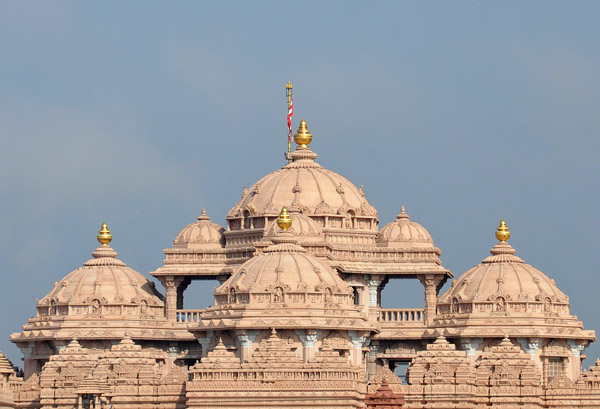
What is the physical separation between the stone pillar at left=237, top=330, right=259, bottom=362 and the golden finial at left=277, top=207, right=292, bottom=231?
290 inches

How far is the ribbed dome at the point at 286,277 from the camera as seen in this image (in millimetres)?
167750

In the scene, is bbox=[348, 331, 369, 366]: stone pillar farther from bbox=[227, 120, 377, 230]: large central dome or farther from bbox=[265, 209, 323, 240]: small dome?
bbox=[227, 120, 377, 230]: large central dome

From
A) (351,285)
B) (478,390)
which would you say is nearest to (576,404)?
(478,390)

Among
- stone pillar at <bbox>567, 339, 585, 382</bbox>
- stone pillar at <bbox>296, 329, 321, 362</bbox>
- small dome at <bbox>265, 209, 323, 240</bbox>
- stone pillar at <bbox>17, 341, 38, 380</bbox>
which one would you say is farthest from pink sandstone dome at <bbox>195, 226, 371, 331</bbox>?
stone pillar at <bbox>17, 341, 38, 380</bbox>

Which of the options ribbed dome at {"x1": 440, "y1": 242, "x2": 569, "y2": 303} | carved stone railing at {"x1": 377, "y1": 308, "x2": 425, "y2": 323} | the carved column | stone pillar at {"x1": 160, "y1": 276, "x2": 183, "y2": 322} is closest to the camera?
ribbed dome at {"x1": 440, "y1": 242, "x2": 569, "y2": 303}

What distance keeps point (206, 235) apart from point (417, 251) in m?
10.9

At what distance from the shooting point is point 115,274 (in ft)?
591

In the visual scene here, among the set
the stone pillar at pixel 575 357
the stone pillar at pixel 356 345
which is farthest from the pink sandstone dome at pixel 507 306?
the stone pillar at pixel 356 345

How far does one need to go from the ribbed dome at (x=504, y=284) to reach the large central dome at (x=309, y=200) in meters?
6.22

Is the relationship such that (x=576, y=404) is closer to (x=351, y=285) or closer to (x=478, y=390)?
(x=478, y=390)

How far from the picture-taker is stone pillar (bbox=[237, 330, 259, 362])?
166375 millimetres

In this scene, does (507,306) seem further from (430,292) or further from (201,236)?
(201,236)

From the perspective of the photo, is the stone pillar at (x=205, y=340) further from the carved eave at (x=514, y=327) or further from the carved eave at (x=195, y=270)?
the carved eave at (x=514, y=327)

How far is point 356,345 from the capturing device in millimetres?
169250
